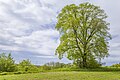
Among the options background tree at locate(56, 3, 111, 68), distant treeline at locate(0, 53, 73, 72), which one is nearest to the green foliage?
distant treeline at locate(0, 53, 73, 72)

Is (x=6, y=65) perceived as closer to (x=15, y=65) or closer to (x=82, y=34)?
(x=15, y=65)

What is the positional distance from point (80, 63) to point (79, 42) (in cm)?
577

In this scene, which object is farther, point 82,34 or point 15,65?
point 15,65

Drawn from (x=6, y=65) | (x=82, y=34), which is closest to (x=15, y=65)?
(x=6, y=65)

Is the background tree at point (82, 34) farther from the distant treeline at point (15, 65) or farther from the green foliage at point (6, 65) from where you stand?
the green foliage at point (6, 65)

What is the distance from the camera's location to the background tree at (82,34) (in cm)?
6066

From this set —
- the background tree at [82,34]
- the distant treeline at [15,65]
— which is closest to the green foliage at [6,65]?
the distant treeline at [15,65]

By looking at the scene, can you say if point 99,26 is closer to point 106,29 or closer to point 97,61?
point 106,29

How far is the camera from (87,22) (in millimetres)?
62500

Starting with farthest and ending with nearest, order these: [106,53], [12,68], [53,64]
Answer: [53,64] < [12,68] < [106,53]

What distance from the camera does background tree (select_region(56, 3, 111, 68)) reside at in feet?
199

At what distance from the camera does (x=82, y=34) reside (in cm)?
6234

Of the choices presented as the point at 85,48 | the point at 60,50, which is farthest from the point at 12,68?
the point at 85,48

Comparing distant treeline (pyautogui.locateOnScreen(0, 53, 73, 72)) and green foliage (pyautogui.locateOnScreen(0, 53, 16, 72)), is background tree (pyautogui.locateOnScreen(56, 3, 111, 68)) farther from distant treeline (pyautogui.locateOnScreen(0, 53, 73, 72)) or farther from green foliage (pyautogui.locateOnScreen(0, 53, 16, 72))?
green foliage (pyautogui.locateOnScreen(0, 53, 16, 72))
